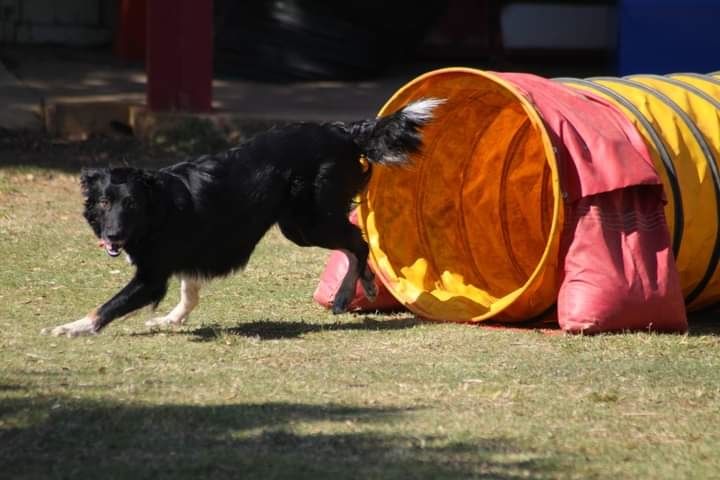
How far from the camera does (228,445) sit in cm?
528

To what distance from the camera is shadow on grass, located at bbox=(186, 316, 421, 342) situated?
7.63 metres

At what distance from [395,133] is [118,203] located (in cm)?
182

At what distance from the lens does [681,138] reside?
807 cm

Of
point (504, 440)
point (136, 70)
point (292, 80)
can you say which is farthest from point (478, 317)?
point (136, 70)

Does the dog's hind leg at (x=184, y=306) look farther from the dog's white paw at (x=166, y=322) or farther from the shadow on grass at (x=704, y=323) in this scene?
the shadow on grass at (x=704, y=323)

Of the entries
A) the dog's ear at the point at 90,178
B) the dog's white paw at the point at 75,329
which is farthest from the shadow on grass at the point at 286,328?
the dog's ear at the point at 90,178

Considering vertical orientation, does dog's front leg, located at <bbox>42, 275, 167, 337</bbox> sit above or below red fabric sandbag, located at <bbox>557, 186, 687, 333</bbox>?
below

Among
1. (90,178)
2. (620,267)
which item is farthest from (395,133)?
(90,178)

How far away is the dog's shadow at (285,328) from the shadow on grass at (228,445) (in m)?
1.71

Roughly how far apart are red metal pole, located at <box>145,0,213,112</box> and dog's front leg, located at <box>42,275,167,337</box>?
23.1 ft

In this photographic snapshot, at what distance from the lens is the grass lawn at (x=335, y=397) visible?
516 cm

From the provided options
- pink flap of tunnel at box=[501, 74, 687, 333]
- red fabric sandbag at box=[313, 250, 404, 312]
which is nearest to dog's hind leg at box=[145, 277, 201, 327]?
red fabric sandbag at box=[313, 250, 404, 312]

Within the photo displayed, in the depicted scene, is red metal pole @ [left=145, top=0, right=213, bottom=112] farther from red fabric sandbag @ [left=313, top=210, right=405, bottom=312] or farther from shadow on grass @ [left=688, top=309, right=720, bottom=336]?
shadow on grass @ [left=688, top=309, right=720, bottom=336]

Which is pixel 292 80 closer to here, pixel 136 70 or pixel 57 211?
pixel 136 70
